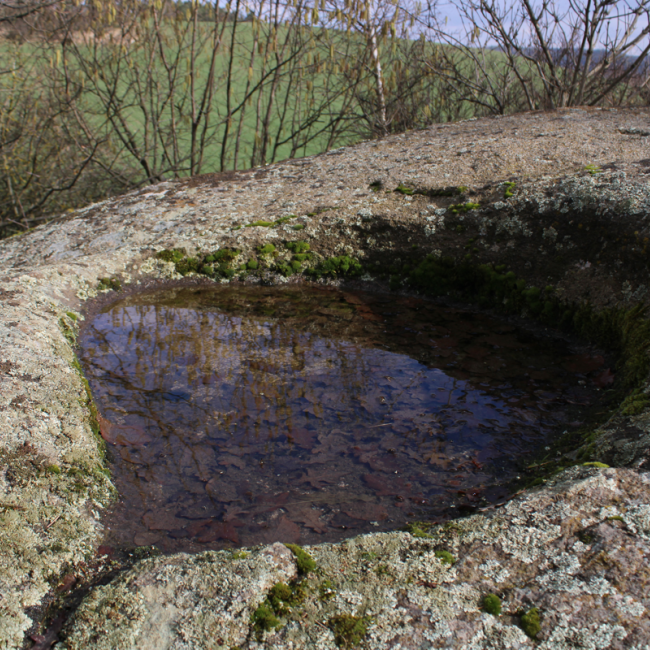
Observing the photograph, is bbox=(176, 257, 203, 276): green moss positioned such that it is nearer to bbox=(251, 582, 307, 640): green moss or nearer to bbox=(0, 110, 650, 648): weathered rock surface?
bbox=(0, 110, 650, 648): weathered rock surface

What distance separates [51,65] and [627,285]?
29.9ft

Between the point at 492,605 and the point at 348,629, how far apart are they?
0.43 metres

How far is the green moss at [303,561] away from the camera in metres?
1.73

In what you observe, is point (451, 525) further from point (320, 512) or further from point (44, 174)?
point (44, 174)

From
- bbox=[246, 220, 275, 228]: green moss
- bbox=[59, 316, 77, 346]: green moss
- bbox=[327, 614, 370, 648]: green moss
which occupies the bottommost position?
bbox=[59, 316, 77, 346]: green moss

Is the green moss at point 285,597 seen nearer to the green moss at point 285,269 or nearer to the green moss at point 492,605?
the green moss at point 492,605

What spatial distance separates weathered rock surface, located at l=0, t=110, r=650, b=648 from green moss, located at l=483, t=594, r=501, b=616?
30 millimetres

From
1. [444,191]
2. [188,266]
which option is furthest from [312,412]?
[444,191]

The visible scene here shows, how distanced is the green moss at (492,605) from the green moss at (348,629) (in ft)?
1.15

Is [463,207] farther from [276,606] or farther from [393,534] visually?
[276,606]

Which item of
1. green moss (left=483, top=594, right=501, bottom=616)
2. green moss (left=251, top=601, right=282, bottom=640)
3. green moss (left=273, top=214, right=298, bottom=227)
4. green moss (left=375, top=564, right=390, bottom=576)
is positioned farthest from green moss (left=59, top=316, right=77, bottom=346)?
green moss (left=483, top=594, right=501, bottom=616)

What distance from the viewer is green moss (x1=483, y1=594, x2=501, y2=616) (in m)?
1.53

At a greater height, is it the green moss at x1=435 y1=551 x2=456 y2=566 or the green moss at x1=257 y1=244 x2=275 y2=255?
the green moss at x1=257 y1=244 x2=275 y2=255

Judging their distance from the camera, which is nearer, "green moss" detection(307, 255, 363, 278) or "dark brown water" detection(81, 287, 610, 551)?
"dark brown water" detection(81, 287, 610, 551)
